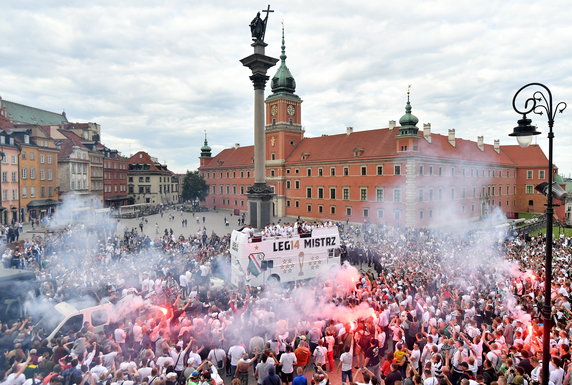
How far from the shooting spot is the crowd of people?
7594 millimetres

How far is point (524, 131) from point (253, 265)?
1344 centimetres

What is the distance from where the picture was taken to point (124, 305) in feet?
38.8

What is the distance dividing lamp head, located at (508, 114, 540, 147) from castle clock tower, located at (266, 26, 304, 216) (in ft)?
172

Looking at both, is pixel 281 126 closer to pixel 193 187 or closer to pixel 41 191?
pixel 193 187

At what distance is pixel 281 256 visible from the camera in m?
18.4

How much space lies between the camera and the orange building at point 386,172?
43562 millimetres

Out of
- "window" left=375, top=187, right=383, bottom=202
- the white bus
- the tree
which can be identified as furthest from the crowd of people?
the tree

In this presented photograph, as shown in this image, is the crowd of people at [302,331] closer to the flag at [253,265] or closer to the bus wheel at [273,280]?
the flag at [253,265]

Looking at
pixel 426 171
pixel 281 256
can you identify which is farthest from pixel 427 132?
pixel 281 256

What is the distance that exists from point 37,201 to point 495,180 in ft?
221

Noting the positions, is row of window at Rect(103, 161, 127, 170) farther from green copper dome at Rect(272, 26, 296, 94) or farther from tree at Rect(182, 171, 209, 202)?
green copper dome at Rect(272, 26, 296, 94)

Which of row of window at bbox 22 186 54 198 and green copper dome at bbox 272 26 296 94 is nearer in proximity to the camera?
row of window at bbox 22 186 54 198

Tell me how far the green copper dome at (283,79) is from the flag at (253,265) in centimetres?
4481

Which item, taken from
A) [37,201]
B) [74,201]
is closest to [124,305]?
[37,201]
